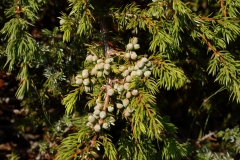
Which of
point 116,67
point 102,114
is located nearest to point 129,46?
point 116,67

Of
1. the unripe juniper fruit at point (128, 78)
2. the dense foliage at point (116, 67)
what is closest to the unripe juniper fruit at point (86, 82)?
the dense foliage at point (116, 67)

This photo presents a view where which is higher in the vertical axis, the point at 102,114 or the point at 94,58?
the point at 94,58

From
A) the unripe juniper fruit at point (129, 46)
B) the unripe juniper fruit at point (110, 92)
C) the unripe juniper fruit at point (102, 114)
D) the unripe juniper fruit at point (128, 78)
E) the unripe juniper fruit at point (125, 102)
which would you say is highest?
the unripe juniper fruit at point (129, 46)

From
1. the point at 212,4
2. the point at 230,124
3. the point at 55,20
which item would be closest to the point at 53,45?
the point at 55,20

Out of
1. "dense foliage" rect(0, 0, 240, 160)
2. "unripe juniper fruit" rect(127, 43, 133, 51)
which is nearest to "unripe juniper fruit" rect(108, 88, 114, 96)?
"dense foliage" rect(0, 0, 240, 160)

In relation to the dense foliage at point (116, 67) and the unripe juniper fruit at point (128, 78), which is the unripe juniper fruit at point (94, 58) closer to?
the dense foliage at point (116, 67)

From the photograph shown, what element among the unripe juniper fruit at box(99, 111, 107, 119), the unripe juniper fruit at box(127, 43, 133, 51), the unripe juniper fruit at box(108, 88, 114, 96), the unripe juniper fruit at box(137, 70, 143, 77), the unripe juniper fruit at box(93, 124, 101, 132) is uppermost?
the unripe juniper fruit at box(127, 43, 133, 51)

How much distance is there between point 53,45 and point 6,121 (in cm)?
64

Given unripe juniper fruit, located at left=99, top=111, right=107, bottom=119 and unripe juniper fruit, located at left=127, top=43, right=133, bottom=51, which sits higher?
unripe juniper fruit, located at left=127, top=43, right=133, bottom=51

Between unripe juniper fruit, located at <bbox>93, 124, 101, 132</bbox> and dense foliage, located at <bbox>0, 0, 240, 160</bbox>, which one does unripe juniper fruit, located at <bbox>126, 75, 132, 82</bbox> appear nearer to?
dense foliage, located at <bbox>0, 0, 240, 160</bbox>

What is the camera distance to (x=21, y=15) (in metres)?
1.05

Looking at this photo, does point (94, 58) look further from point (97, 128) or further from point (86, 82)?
point (97, 128)

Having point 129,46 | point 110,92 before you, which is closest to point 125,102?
point 110,92

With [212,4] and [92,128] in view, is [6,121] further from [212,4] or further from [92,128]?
[212,4]
